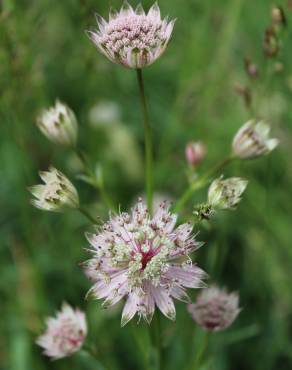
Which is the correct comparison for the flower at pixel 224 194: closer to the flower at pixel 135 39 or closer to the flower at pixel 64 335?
the flower at pixel 135 39

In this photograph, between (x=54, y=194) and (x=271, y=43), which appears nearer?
(x=54, y=194)

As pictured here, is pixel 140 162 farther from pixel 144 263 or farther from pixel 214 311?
pixel 144 263

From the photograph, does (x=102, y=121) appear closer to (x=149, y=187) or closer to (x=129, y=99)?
(x=129, y=99)

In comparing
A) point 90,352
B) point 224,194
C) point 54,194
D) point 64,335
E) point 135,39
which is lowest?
point 90,352

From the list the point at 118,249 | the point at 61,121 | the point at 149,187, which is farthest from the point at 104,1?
the point at 118,249

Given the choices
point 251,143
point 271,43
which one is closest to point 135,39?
point 251,143

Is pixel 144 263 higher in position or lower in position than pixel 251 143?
lower

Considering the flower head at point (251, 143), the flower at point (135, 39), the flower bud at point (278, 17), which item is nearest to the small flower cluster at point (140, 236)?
the flower at point (135, 39)
